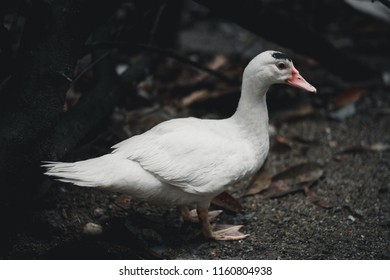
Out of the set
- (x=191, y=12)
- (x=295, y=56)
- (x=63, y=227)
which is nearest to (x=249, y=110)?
(x=63, y=227)

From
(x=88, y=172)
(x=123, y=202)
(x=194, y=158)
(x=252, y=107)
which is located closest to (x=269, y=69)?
(x=252, y=107)

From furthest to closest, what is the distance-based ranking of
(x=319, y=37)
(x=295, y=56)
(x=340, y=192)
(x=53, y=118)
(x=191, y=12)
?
1. (x=191, y=12)
2. (x=295, y=56)
3. (x=319, y=37)
4. (x=340, y=192)
5. (x=53, y=118)

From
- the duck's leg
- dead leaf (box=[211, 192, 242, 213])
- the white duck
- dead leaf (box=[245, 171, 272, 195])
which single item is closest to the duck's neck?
the white duck

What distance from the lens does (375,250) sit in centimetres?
283

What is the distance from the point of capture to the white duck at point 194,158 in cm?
261

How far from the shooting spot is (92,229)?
2.91m

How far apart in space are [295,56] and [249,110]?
2.53 m

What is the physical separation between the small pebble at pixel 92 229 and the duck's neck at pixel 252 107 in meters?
0.87

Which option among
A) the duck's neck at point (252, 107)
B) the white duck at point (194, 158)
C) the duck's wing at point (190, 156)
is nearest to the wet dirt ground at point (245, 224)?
the white duck at point (194, 158)

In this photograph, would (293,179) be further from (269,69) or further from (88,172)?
(88,172)

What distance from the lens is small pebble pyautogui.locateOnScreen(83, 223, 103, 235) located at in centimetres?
289

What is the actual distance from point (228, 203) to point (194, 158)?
68 cm

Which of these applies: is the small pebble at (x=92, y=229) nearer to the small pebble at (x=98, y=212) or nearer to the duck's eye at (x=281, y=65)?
the small pebble at (x=98, y=212)

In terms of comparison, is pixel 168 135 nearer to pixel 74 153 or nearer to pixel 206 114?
pixel 74 153
